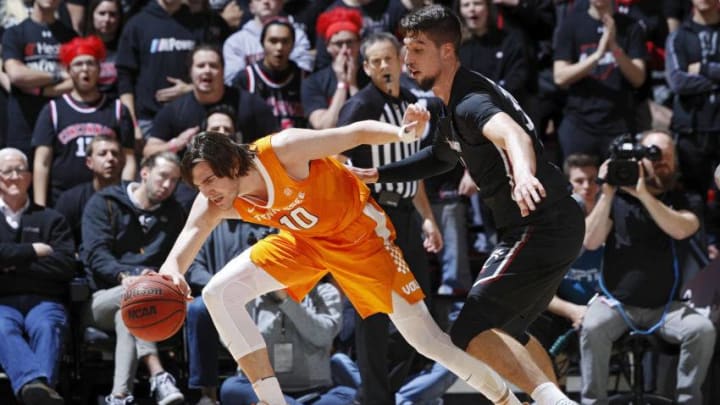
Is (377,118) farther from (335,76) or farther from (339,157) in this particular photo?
(335,76)

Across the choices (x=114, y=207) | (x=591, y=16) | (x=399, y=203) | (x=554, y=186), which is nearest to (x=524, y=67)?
(x=591, y=16)

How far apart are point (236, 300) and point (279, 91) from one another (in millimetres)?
3455

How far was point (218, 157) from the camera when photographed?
569 centimetres

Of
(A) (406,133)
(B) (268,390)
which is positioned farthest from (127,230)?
(A) (406,133)

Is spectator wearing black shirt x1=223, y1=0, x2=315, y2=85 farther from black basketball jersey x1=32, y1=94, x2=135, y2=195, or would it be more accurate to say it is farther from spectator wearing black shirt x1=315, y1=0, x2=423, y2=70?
black basketball jersey x1=32, y1=94, x2=135, y2=195

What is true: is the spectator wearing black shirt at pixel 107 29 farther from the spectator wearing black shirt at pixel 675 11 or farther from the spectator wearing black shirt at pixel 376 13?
the spectator wearing black shirt at pixel 675 11

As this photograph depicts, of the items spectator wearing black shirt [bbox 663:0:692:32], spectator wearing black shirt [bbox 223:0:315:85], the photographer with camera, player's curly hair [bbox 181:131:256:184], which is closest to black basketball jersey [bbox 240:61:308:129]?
spectator wearing black shirt [bbox 223:0:315:85]

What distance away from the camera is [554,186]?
5.46 m

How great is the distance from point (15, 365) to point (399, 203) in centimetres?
250

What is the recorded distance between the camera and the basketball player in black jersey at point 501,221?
534 centimetres

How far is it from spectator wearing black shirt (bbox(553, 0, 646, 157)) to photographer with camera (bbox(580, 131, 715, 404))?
127 centimetres

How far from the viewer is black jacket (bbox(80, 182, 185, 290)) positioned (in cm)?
792

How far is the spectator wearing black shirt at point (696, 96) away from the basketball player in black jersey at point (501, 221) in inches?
153

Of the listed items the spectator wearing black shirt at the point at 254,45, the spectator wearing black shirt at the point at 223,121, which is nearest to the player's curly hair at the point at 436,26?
the spectator wearing black shirt at the point at 223,121
